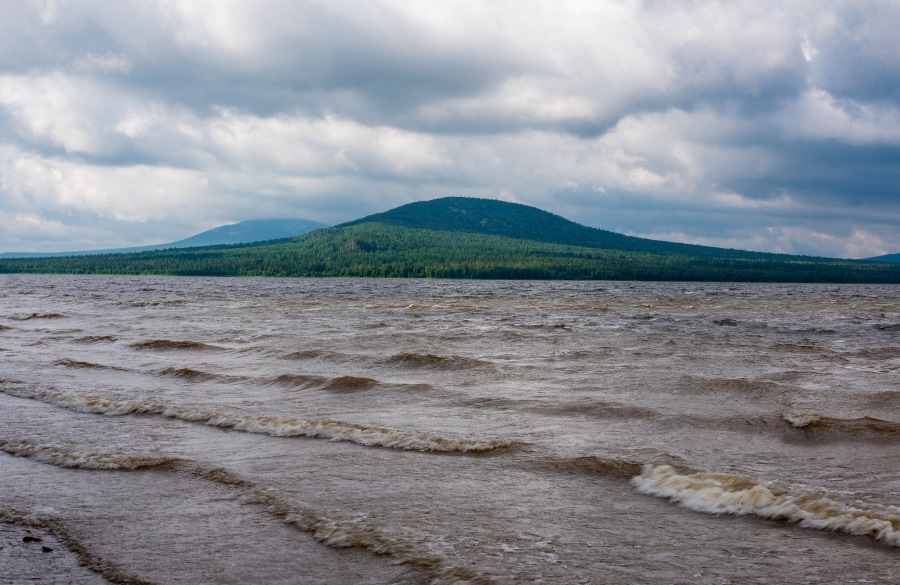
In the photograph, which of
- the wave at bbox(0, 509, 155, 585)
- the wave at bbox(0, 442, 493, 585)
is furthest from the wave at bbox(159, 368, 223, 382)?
the wave at bbox(0, 509, 155, 585)

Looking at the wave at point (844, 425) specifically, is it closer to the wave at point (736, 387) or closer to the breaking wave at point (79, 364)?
the wave at point (736, 387)

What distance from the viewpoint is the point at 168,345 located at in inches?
1277

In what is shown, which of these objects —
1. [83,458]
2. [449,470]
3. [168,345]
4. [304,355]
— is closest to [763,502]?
[449,470]

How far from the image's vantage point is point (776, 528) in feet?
30.2

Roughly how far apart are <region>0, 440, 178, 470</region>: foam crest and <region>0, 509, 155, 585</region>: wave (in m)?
2.53

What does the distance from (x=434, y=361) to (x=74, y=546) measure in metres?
18.7

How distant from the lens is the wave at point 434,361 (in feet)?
85.1

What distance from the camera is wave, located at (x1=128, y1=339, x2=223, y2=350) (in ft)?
105

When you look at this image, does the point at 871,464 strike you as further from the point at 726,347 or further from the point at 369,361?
the point at 726,347

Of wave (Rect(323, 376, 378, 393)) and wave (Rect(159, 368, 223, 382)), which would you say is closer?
wave (Rect(323, 376, 378, 393))

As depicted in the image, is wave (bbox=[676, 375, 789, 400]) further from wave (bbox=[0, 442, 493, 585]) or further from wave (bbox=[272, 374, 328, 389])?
wave (bbox=[0, 442, 493, 585])

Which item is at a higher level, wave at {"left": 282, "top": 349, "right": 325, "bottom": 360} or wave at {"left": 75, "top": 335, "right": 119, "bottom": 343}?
wave at {"left": 282, "top": 349, "right": 325, "bottom": 360}

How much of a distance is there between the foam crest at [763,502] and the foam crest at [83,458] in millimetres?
8068

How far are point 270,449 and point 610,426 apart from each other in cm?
704
